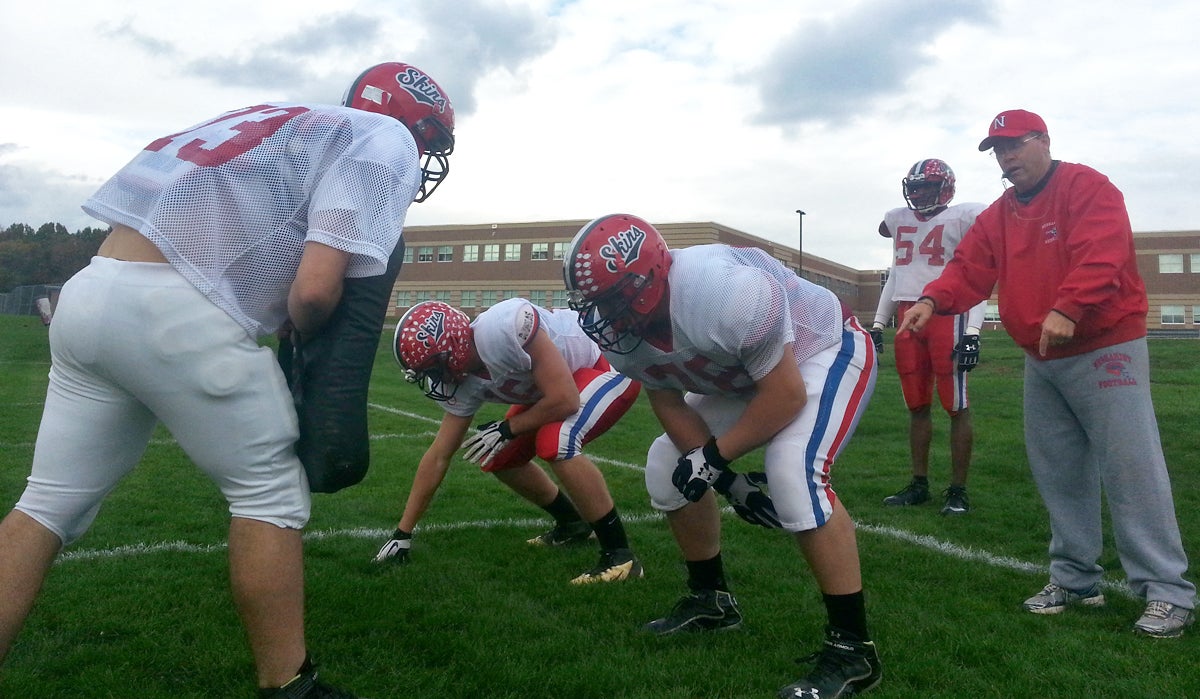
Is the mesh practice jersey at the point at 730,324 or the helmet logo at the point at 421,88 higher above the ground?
the helmet logo at the point at 421,88

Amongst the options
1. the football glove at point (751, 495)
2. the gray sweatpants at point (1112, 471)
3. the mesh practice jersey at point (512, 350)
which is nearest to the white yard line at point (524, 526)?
the gray sweatpants at point (1112, 471)

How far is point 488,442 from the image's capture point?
409 cm

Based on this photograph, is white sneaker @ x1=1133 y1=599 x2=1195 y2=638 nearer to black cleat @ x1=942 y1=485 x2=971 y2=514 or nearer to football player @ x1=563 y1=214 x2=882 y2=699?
football player @ x1=563 y1=214 x2=882 y2=699

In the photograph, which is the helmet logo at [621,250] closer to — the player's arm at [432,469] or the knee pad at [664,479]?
the knee pad at [664,479]

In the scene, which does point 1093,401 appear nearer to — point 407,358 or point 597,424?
point 597,424

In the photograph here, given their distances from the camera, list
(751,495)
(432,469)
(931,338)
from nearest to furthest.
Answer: (751,495) < (432,469) < (931,338)

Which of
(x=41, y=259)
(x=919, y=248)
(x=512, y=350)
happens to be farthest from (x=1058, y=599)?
(x=41, y=259)

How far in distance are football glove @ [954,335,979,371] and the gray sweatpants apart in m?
1.95

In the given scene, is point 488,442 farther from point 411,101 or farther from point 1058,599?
point 1058,599

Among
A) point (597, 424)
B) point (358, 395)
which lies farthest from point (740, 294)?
point (597, 424)

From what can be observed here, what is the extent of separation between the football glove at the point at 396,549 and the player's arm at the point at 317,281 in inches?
92.4

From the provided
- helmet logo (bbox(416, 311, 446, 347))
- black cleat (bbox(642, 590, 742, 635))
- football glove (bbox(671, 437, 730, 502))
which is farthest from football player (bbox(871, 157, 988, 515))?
football glove (bbox(671, 437, 730, 502))

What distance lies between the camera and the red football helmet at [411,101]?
2.89m

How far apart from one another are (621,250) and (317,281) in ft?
3.29
